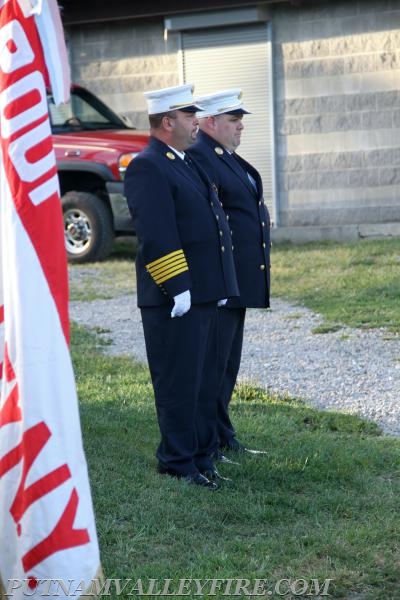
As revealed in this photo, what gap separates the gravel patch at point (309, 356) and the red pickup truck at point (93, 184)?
2346 millimetres

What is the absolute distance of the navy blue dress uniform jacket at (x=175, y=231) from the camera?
18.4 ft

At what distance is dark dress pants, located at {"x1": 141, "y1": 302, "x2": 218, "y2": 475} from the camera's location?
18.8 feet

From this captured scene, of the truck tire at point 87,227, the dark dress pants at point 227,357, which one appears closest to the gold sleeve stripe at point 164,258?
the dark dress pants at point 227,357

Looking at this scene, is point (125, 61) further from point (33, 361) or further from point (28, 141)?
point (33, 361)

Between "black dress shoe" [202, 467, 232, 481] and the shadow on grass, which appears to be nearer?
the shadow on grass

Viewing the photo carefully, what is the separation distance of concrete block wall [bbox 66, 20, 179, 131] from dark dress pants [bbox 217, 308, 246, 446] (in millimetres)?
10025

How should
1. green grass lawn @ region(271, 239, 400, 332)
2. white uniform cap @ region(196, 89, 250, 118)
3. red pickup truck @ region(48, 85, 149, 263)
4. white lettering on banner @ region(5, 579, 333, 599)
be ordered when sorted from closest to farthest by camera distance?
white lettering on banner @ region(5, 579, 333, 599)
white uniform cap @ region(196, 89, 250, 118)
green grass lawn @ region(271, 239, 400, 332)
red pickup truck @ region(48, 85, 149, 263)

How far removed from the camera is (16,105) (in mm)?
4121

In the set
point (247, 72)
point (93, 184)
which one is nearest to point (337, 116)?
point (247, 72)

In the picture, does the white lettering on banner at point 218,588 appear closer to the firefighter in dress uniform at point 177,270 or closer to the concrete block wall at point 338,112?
the firefighter in dress uniform at point 177,270

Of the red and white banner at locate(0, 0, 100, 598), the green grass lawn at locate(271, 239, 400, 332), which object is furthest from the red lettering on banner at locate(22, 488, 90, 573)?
the green grass lawn at locate(271, 239, 400, 332)

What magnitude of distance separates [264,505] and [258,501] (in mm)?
61

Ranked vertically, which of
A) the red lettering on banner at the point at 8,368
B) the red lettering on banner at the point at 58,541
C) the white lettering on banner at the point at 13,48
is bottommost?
the red lettering on banner at the point at 58,541

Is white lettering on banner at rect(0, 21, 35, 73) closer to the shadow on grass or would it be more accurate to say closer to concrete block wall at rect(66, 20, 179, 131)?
the shadow on grass
